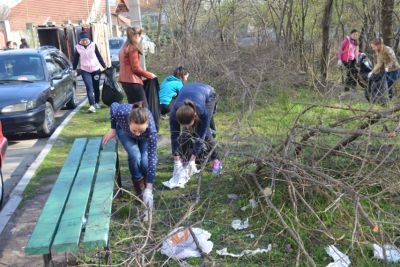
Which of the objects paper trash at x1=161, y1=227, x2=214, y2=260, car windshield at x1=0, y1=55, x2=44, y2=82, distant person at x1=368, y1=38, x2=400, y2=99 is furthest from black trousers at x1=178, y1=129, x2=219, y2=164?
distant person at x1=368, y1=38, x2=400, y2=99

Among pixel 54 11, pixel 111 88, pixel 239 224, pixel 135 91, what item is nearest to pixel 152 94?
pixel 135 91

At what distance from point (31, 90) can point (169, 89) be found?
96.7 inches

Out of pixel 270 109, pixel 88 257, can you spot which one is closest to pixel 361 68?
pixel 270 109

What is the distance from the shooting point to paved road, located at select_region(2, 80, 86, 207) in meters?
5.99

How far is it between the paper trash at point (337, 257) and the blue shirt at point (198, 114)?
174 cm

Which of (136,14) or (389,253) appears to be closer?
(389,253)

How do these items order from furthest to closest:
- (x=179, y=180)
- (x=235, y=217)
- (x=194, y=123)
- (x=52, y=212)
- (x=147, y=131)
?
Result: (x=179, y=180) < (x=194, y=123) < (x=147, y=131) < (x=235, y=217) < (x=52, y=212)

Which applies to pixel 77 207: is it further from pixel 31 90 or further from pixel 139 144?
pixel 31 90

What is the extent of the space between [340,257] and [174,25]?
1503 centimetres

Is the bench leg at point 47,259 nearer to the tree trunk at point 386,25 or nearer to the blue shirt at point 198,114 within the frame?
the blue shirt at point 198,114

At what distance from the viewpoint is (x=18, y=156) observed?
7066mm

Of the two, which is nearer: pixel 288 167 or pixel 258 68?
pixel 288 167

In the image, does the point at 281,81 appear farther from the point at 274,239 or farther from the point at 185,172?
the point at 274,239

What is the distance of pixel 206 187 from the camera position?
506 centimetres
